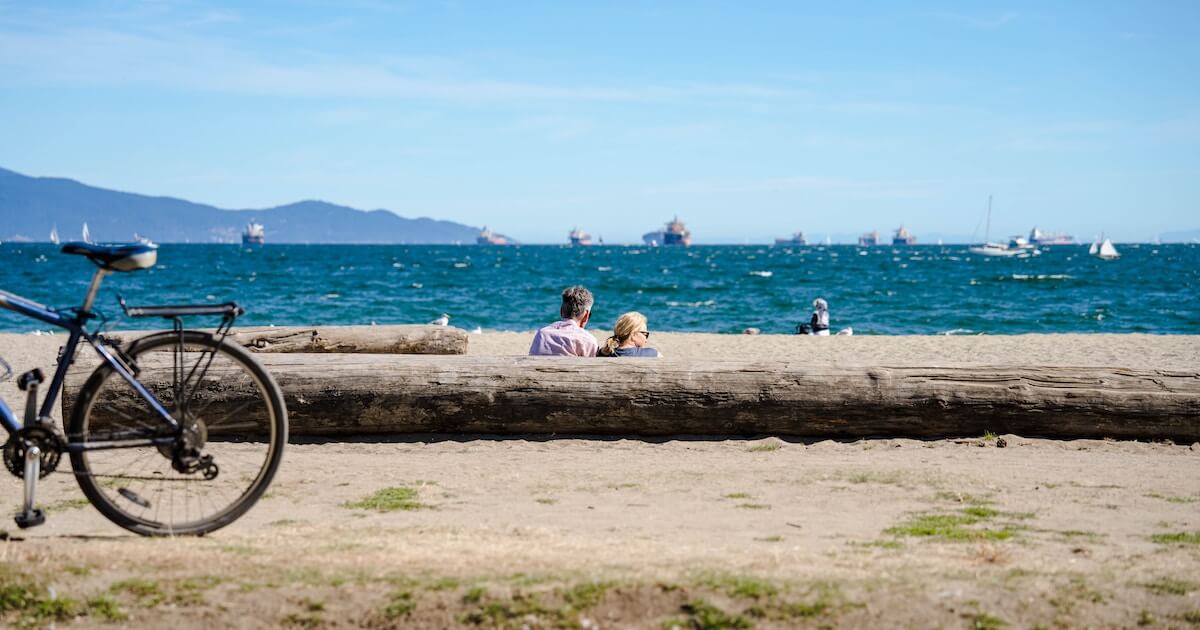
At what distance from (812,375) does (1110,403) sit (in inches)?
80.8

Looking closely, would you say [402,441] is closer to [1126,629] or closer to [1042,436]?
[1042,436]

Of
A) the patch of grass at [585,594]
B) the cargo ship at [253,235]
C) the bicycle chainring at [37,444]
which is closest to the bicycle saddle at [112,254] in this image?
the bicycle chainring at [37,444]

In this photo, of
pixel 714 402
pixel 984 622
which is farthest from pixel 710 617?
pixel 714 402

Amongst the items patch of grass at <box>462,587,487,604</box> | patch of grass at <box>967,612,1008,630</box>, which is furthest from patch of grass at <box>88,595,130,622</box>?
patch of grass at <box>967,612,1008,630</box>

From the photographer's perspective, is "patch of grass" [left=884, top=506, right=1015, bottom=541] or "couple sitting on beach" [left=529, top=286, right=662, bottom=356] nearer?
"patch of grass" [left=884, top=506, right=1015, bottom=541]

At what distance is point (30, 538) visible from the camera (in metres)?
Result: 4.47

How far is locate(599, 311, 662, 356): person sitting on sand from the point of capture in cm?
808

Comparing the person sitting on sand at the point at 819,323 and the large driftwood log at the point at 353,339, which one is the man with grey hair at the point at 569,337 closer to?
the large driftwood log at the point at 353,339

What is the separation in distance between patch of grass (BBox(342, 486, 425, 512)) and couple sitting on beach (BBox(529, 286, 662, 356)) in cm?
242

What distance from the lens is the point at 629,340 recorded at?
820 cm

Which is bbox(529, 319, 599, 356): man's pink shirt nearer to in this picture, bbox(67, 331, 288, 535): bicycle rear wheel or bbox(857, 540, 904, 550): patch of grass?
bbox(67, 331, 288, 535): bicycle rear wheel

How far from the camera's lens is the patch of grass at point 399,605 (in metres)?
→ 3.50

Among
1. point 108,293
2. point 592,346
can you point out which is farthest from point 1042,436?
point 108,293

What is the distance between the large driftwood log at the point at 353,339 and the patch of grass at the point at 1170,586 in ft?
26.8
